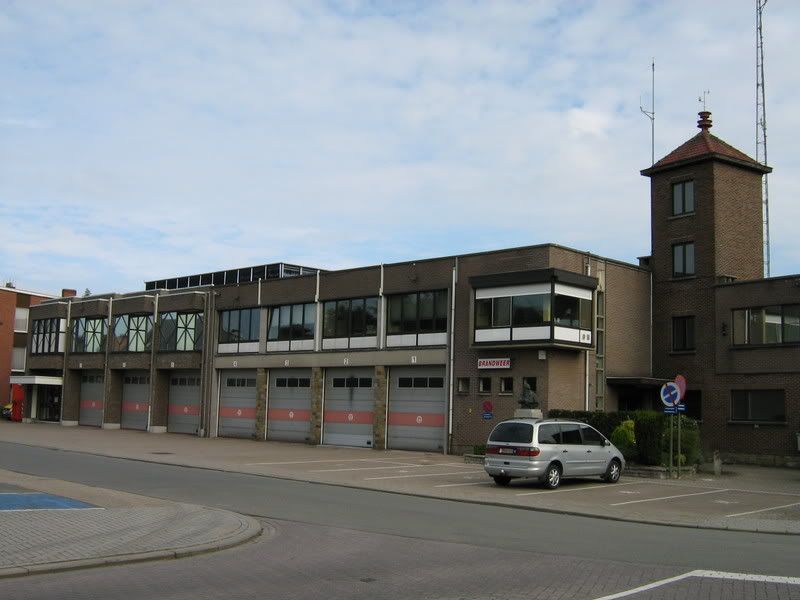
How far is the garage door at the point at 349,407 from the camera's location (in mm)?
38188

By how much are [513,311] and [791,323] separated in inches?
409

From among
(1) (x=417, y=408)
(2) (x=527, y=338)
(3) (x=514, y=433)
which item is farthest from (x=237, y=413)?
(3) (x=514, y=433)

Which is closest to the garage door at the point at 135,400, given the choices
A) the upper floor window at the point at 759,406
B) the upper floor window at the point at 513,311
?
the upper floor window at the point at 513,311

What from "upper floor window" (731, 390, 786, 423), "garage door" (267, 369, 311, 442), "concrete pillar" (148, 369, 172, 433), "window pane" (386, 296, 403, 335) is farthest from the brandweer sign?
"concrete pillar" (148, 369, 172, 433)

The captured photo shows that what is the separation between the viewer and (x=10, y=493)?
54.8 feet

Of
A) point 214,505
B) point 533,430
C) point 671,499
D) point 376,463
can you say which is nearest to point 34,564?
point 214,505

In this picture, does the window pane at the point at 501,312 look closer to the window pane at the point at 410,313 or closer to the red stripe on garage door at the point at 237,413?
the window pane at the point at 410,313

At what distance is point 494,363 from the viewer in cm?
3291

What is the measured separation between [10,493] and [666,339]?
27.7 metres

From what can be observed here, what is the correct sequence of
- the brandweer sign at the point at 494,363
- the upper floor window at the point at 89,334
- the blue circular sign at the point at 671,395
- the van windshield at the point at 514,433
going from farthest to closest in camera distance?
the upper floor window at the point at 89,334, the brandweer sign at the point at 494,363, the blue circular sign at the point at 671,395, the van windshield at the point at 514,433

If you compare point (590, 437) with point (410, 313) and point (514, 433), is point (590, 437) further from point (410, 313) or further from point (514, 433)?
point (410, 313)

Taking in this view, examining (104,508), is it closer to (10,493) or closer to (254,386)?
(10,493)

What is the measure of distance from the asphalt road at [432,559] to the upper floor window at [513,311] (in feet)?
45.9

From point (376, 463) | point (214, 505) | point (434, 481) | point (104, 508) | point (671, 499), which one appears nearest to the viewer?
point (104, 508)
